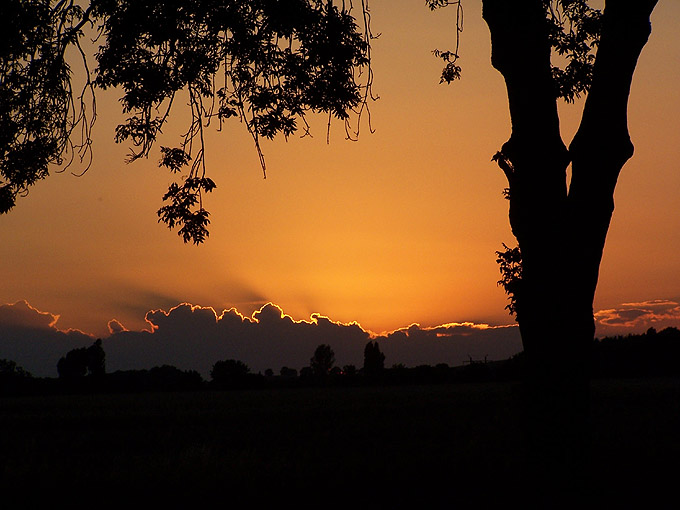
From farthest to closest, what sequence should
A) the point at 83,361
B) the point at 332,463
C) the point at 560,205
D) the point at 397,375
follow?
the point at 83,361, the point at 397,375, the point at 332,463, the point at 560,205

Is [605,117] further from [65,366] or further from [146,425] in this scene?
[65,366]

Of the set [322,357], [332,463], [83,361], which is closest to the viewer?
[332,463]

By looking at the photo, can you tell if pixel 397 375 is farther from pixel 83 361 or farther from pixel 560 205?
pixel 83 361

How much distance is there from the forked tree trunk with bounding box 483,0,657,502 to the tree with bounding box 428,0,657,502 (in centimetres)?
1

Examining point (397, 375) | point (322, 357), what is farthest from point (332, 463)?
point (322, 357)

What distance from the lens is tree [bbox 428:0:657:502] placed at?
865cm

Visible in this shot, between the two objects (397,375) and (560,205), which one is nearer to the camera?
(560,205)

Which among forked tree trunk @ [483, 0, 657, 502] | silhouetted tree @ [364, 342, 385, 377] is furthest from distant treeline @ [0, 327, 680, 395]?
forked tree trunk @ [483, 0, 657, 502]

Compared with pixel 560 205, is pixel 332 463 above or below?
below

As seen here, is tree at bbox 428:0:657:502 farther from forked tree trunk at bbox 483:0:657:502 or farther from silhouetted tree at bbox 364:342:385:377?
silhouetted tree at bbox 364:342:385:377

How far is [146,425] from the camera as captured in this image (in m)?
31.6

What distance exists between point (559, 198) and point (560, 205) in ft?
0.31

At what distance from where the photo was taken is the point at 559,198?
8.98 m

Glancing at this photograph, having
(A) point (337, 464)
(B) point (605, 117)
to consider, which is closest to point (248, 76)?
(B) point (605, 117)
